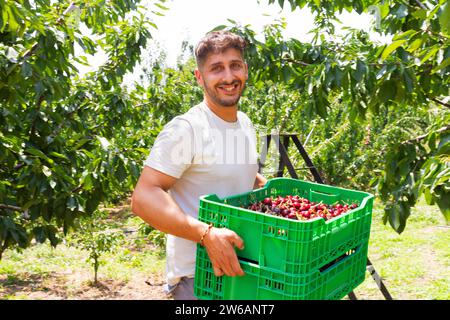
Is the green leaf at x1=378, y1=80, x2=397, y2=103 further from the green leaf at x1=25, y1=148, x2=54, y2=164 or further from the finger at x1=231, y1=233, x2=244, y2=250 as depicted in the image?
the green leaf at x1=25, y1=148, x2=54, y2=164

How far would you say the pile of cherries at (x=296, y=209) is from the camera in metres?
1.62

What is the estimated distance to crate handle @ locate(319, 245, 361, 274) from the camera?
153 cm

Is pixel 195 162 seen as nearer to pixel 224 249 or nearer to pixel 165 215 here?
pixel 165 215

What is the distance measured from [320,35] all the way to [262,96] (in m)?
9.36

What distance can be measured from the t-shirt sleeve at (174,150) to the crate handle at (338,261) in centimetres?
60

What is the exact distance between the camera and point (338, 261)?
1632mm

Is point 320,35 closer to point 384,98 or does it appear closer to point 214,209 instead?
point 384,98

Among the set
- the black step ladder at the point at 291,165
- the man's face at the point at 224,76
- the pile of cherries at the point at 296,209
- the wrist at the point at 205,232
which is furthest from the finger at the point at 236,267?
the black step ladder at the point at 291,165

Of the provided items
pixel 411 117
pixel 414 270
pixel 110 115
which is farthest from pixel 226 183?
pixel 411 117

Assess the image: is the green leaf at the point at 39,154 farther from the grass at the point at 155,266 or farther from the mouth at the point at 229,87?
the grass at the point at 155,266

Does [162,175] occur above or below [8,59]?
below

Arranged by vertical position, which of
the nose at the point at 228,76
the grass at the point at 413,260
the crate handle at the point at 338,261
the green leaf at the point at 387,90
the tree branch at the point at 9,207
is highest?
the green leaf at the point at 387,90

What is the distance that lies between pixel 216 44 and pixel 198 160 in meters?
0.45

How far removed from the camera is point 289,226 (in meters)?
1.34
